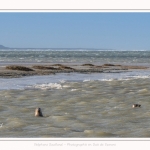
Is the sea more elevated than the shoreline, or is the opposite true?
the shoreline

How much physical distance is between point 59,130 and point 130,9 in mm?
3165

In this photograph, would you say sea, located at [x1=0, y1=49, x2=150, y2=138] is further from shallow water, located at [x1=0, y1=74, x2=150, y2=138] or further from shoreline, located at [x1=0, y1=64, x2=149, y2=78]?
shoreline, located at [x1=0, y1=64, x2=149, y2=78]

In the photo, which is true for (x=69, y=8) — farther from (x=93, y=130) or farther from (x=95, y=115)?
(x=95, y=115)

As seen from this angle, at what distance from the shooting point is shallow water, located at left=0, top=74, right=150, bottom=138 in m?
8.67

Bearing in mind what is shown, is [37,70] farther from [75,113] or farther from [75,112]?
[75,113]

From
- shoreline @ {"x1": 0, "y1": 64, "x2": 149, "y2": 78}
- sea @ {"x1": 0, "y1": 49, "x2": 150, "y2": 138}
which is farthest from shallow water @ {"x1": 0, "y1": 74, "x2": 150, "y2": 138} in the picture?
shoreline @ {"x1": 0, "y1": 64, "x2": 149, "y2": 78}

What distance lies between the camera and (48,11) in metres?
6.86

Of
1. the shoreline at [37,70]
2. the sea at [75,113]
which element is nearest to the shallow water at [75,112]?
the sea at [75,113]

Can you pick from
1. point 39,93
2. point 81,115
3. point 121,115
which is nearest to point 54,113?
point 81,115

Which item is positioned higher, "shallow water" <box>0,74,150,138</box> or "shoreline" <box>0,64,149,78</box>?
"shoreline" <box>0,64,149,78</box>

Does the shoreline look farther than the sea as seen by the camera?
Yes

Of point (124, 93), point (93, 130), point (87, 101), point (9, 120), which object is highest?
point (124, 93)

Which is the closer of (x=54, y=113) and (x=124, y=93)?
(x=54, y=113)

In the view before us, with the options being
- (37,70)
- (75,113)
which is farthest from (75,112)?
(37,70)
